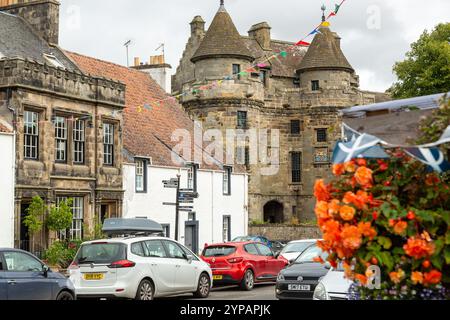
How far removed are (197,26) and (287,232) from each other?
18.6m

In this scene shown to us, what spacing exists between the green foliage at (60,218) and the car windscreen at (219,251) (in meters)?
6.81

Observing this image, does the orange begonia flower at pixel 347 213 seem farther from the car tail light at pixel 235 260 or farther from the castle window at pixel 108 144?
the castle window at pixel 108 144

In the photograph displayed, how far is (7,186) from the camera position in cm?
2591

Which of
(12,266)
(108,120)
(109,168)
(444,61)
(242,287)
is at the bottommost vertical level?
(242,287)

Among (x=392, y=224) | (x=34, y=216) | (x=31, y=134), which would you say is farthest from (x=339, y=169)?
(x=31, y=134)

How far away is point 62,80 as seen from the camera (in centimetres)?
2845

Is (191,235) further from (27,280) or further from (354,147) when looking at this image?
(354,147)

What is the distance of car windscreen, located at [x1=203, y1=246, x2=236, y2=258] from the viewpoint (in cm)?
2241
